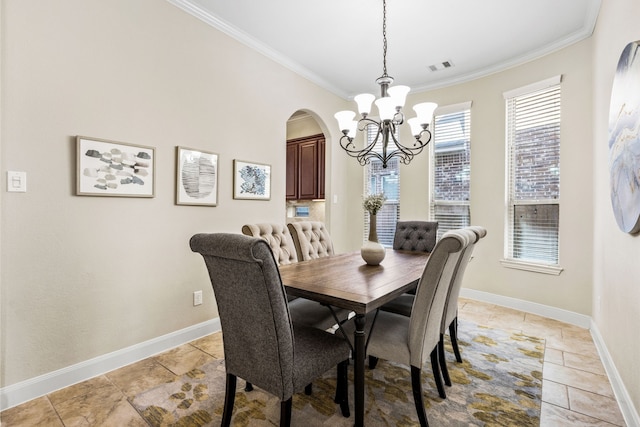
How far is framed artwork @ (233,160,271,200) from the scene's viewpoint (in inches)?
122

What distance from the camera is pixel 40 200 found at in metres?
1.90

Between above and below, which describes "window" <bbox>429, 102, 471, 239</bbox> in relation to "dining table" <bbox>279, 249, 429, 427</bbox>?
above

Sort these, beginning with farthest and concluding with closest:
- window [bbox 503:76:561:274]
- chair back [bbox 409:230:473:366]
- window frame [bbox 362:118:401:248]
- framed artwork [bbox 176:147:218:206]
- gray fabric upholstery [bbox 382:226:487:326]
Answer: window frame [bbox 362:118:401:248], window [bbox 503:76:561:274], framed artwork [bbox 176:147:218:206], gray fabric upholstery [bbox 382:226:487:326], chair back [bbox 409:230:473:366]

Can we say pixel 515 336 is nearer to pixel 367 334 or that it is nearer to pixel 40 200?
pixel 367 334

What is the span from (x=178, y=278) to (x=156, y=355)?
0.62 m

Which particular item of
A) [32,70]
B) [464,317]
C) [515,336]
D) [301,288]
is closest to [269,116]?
[32,70]

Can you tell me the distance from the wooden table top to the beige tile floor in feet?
3.52

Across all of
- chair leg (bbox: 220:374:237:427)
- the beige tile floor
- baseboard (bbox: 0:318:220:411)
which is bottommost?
the beige tile floor

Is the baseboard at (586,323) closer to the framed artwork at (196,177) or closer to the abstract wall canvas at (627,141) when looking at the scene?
the abstract wall canvas at (627,141)

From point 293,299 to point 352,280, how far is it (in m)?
0.76

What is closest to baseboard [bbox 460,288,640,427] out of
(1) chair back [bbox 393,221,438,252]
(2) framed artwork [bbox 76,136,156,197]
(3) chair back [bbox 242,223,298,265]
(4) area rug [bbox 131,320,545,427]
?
(4) area rug [bbox 131,320,545,427]

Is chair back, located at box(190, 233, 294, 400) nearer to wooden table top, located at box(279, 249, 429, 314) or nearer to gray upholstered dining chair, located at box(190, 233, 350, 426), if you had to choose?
gray upholstered dining chair, located at box(190, 233, 350, 426)

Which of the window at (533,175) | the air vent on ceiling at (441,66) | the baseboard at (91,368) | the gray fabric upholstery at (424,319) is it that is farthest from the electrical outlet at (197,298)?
the air vent on ceiling at (441,66)

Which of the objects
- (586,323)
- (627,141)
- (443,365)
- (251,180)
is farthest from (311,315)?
(586,323)
